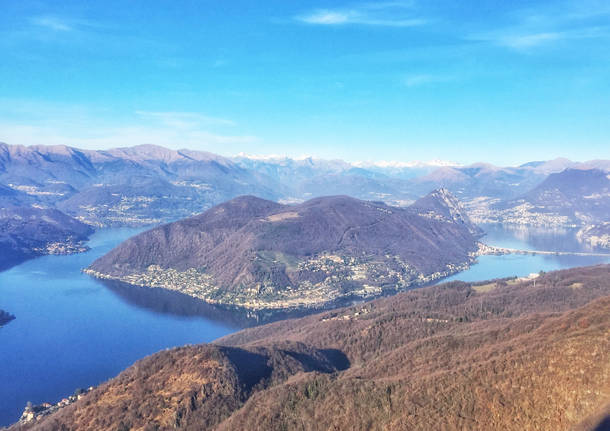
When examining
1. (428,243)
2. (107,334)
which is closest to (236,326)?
(107,334)

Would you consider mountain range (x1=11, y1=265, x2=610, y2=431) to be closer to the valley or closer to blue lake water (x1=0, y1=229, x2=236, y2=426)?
blue lake water (x1=0, y1=229, x2=236, y2=426)

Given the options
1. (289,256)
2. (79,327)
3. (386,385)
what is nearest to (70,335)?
(79,327)

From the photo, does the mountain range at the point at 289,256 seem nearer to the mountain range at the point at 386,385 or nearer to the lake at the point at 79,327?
the lake at the point at 79,327

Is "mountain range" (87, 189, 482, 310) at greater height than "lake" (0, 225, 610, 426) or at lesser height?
greater

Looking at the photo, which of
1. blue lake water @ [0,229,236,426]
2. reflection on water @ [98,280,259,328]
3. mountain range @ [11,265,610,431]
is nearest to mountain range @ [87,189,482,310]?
reflection on water @ [98,280,259,328]

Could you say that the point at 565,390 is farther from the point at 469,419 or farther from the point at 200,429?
the point at 200,429

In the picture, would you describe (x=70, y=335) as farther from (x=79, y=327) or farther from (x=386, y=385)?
(x=386, y=385)
